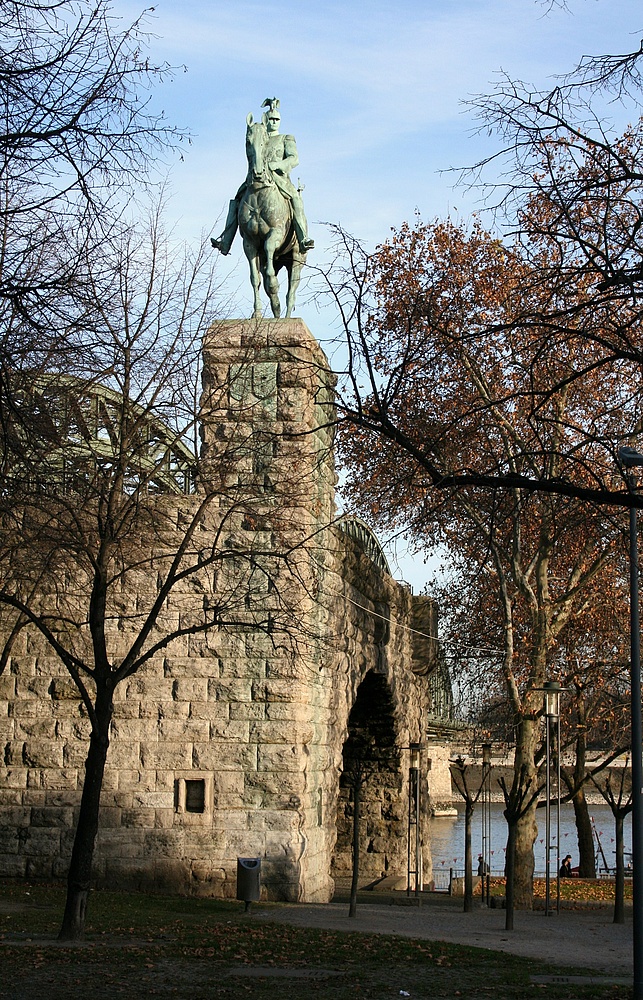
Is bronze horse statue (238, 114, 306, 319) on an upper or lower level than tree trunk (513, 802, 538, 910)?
upper

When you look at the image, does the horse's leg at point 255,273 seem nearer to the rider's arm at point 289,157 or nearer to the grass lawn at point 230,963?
the rider's arm at point 289,157

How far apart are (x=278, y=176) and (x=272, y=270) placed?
1.21 meters

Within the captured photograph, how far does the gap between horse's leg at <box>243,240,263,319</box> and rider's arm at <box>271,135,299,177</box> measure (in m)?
1.05

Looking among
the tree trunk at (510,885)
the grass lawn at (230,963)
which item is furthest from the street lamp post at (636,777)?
the tree trunk at (510,885)

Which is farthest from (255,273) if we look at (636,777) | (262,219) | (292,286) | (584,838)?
(584,838)

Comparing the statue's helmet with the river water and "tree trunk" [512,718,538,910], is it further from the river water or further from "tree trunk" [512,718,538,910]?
the river water

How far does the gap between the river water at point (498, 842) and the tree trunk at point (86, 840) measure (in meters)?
16.5

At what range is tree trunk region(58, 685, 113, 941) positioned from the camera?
11.1 m

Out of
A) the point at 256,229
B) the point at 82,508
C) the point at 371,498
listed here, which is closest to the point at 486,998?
the point at 82,508

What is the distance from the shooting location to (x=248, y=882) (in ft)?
46.0

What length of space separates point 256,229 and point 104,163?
9669 mm

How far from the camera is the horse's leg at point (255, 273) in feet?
52.9

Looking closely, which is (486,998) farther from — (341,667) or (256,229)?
(256,229)

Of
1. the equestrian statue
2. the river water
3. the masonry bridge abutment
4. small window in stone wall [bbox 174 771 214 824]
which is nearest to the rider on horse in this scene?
the equestrian statue
